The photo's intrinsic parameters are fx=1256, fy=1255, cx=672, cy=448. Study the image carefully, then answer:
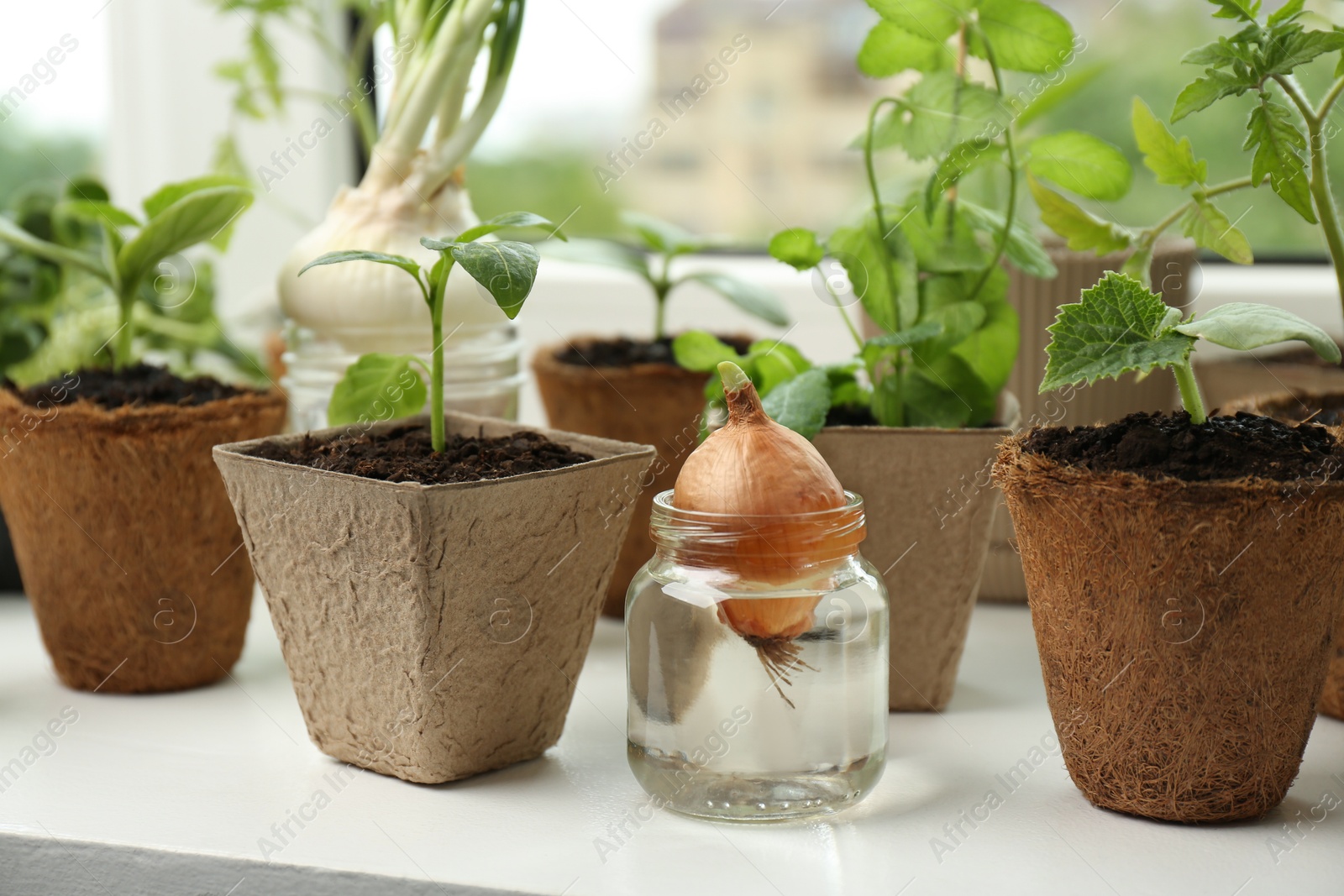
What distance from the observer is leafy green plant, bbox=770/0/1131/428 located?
70 cm

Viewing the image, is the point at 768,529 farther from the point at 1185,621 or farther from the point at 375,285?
the point at 375,285

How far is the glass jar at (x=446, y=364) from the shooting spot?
860mm

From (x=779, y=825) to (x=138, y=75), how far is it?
1.16 m

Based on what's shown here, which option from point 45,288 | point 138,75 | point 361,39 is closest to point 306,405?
point 45,288

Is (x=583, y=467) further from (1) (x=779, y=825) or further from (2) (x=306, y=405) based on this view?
(2) (x=306, y=405)

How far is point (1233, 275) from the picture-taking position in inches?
47.7

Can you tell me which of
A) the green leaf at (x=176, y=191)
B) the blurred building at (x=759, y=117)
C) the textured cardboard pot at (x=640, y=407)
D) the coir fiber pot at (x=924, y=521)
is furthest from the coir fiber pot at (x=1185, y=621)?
the blurred building at (x=759, y=117)

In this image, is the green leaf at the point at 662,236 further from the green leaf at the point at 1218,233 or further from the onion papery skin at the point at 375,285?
the green leaf at the point at 1218,233

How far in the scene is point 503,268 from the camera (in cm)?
58

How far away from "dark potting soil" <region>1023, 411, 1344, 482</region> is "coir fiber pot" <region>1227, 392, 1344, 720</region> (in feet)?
0.34

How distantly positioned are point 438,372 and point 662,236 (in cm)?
34

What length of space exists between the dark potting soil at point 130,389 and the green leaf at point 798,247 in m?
0.36

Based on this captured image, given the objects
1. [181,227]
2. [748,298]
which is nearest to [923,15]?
[748,298]

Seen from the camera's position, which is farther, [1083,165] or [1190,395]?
[1083,165]
